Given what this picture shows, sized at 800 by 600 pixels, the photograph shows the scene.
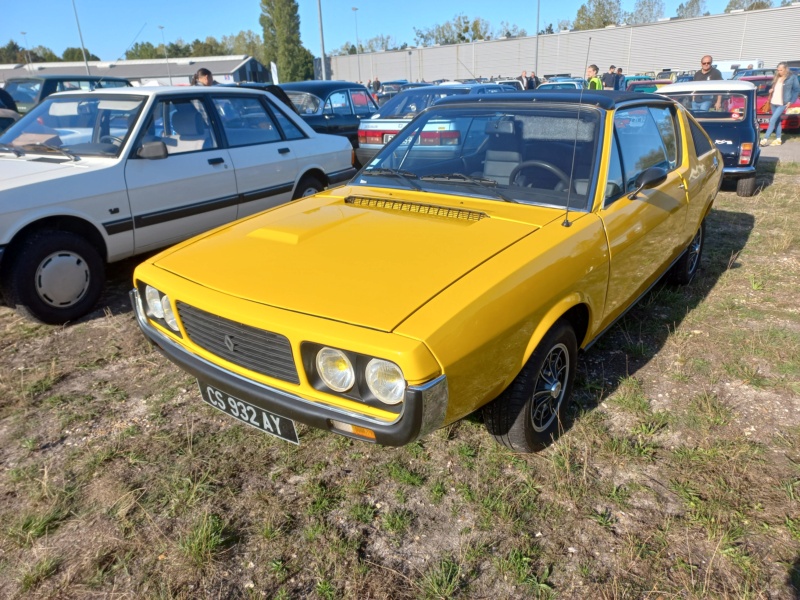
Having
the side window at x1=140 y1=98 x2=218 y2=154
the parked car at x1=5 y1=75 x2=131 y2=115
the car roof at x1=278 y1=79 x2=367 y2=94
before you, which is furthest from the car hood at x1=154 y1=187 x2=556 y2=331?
the parked car at x1=5 y1=75 x2=131 y2=115

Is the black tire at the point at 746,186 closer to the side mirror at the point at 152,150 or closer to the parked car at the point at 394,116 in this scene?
the parked car at the point at 394,116

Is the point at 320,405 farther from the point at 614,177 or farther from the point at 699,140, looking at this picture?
the point at 699,140

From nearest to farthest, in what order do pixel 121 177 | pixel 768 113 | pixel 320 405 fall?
1. pixel 320 405
2. pixel 121 177
3. pixel 768 113

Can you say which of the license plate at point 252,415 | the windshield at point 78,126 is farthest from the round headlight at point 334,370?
Result: the windshield at point 78,126

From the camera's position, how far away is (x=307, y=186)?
5855mm

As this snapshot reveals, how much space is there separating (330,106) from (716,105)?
621cm

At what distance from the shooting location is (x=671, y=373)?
3404 mm

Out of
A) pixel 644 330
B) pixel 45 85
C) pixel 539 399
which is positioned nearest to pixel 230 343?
pixel 539 399

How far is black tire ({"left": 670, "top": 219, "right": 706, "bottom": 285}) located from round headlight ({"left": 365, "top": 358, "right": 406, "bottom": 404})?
3287 millimetres

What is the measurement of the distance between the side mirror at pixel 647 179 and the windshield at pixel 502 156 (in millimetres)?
299

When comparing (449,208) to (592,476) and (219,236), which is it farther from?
(592,476)

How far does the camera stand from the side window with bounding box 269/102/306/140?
5605 mm

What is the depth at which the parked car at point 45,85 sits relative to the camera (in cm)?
1032

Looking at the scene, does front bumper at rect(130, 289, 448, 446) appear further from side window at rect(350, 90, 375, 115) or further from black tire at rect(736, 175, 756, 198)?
side window at rect(350, 90, 375, 115)
